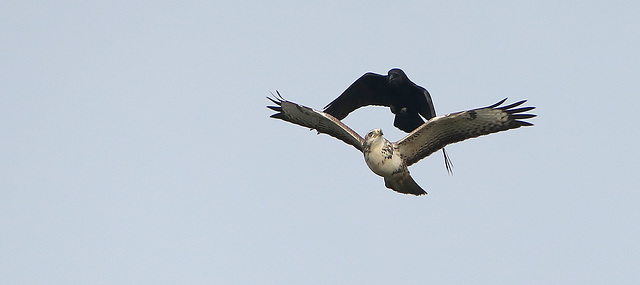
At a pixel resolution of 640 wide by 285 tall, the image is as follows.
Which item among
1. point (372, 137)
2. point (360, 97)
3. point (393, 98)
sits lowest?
point (372, 137)

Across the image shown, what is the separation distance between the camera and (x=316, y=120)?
1165 cm

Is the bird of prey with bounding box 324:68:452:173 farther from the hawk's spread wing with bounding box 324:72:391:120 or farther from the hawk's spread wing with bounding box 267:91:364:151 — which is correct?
the hawk's spread wing with bounding box 267:91:364:151

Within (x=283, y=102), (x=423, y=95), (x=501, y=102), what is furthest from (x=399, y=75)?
(x=501, y=102)

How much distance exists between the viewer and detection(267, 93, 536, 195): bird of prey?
35.0ft

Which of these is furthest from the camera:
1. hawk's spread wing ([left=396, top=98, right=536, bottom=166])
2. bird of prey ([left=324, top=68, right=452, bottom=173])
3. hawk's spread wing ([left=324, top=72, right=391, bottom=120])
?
hawk's spread wing ([left=324, top=72, right=391, bottom=120])

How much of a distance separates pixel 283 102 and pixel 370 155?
4.80ft

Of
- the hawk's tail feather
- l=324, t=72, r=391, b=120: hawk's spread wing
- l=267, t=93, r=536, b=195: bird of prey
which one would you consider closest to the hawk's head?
l=267, t=93, r=536, b=195: bird of prey

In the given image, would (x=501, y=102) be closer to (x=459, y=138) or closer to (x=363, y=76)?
(x=459, y=138)

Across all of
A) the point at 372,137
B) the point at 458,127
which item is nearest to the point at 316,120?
the point at 372,137

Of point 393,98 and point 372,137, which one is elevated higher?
point 393,98

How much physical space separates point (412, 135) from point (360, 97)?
129 inches

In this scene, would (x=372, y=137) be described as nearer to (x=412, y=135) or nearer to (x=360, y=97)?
(x=412, y=135)

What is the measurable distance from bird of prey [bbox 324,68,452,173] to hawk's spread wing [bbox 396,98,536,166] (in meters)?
1.72

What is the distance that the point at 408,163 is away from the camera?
37.4 ft
